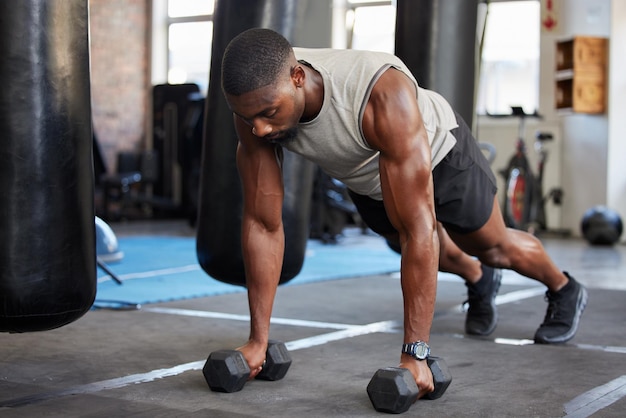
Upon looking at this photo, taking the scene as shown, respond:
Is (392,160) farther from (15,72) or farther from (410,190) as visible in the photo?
(15,72)

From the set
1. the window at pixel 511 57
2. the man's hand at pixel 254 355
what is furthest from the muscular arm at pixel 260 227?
the window at pixel 511 57

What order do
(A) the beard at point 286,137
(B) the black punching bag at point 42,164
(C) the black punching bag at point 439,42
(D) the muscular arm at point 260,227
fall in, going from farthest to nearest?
1. (C) the black punching bag at point 439,42
2. (D) the muscular arm at point 260,227
3. (A) the beard at point 286,137
4. (B) the black punching bag at point 42,164

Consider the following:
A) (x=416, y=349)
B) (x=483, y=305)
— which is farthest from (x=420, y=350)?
(x=483, y=305)

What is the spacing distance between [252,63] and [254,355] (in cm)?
70

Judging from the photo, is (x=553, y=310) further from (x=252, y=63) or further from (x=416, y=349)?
(x=252, y=63)

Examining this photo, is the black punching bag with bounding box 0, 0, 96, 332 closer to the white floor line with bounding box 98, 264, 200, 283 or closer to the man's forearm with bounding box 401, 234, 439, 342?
the man's forearm with bounding box 401, 234, 439, 342

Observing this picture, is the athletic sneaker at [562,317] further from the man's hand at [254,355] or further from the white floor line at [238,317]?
the man's hand at [254,355]

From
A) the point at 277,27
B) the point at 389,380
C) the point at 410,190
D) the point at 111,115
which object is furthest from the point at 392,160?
the point at 111,115

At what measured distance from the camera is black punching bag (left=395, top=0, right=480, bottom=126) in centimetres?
306

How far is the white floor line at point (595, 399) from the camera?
1.91m

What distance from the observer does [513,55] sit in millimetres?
8742

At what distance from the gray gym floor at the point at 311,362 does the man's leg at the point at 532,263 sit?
8cm

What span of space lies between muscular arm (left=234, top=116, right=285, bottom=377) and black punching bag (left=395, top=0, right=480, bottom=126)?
1029 millimetres

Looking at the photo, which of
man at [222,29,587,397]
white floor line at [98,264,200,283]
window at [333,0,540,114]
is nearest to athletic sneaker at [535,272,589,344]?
man at [222,29,587,397]
